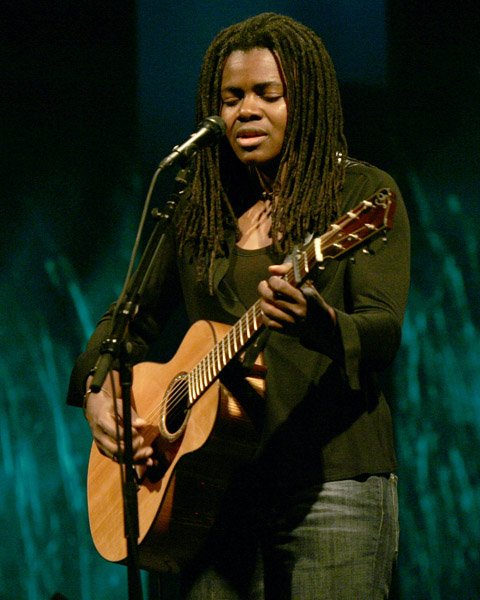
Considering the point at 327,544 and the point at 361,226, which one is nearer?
the point at 361,226

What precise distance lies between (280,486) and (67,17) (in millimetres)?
2423

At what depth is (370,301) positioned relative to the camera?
200 centimetres

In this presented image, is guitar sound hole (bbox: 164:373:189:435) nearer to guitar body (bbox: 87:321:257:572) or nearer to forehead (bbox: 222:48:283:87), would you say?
guitar body (bbox: 87:321:257:572)

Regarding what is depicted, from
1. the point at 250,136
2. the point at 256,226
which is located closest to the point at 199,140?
the point at 250,136

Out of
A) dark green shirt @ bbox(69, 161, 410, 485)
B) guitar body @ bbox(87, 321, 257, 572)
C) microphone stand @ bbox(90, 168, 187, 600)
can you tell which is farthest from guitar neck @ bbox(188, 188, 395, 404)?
guitar body @ bbox(87, 321, 257, 572)

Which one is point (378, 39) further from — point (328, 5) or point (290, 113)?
point (290, 113)

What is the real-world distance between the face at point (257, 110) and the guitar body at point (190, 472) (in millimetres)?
432

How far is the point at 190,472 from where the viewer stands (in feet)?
7.18

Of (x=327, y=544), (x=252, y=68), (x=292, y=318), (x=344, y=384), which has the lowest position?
(x=327, y=544)

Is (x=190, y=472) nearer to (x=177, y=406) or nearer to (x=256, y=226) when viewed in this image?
(x=177, y=406)

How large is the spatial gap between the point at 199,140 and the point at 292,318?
0.48m

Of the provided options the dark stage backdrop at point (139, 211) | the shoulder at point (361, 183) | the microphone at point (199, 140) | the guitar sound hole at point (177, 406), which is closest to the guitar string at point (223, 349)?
the guitar sound hole at point (177, 406)

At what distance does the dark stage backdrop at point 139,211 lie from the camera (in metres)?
3.19

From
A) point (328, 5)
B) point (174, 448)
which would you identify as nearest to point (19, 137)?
point (328, 5)
